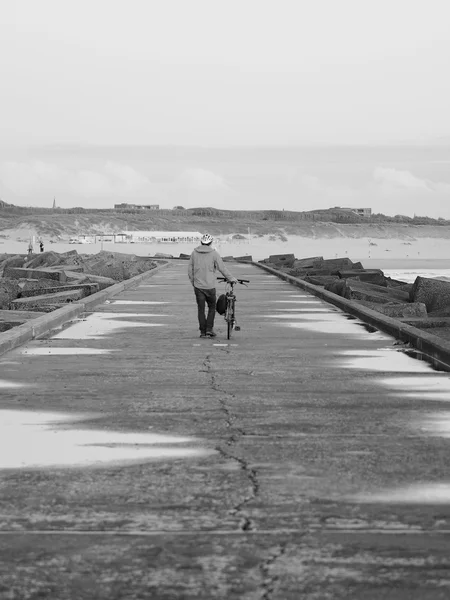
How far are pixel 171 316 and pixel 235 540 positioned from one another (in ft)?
60.5

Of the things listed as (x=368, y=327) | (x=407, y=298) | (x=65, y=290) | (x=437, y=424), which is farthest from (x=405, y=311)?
(x=437, y=424)

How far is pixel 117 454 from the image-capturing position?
866 centimetres

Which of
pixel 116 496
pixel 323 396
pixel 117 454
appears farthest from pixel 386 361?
pixel 116 496

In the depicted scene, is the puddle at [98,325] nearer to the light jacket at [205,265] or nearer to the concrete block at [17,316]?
the concrete block at [17,316]

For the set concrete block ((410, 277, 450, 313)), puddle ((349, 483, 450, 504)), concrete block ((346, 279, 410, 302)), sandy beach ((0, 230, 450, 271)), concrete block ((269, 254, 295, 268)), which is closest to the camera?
puddle ((349, 483, 450, 504))

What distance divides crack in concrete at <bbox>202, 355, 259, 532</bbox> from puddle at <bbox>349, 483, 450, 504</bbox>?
2.15ft

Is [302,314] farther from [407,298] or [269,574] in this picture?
[269,574]

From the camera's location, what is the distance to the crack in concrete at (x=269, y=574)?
5.30 m

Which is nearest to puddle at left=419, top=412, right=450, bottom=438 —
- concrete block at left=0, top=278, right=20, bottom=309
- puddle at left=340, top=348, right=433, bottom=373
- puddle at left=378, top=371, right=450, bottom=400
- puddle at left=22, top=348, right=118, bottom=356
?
Result: puddle at left=378, top=371, right=450, bottom=400

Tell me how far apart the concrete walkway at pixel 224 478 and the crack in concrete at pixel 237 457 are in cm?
2

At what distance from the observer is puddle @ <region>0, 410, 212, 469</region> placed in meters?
8.41

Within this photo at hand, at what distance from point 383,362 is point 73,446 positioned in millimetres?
7054

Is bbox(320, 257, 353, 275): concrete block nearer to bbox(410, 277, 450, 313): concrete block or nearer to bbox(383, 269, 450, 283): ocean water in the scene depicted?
bbox(383, 269, 450, 283): ocean water

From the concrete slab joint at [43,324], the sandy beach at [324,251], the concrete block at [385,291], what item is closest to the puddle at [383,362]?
the concrete slab joint at [43,324]
